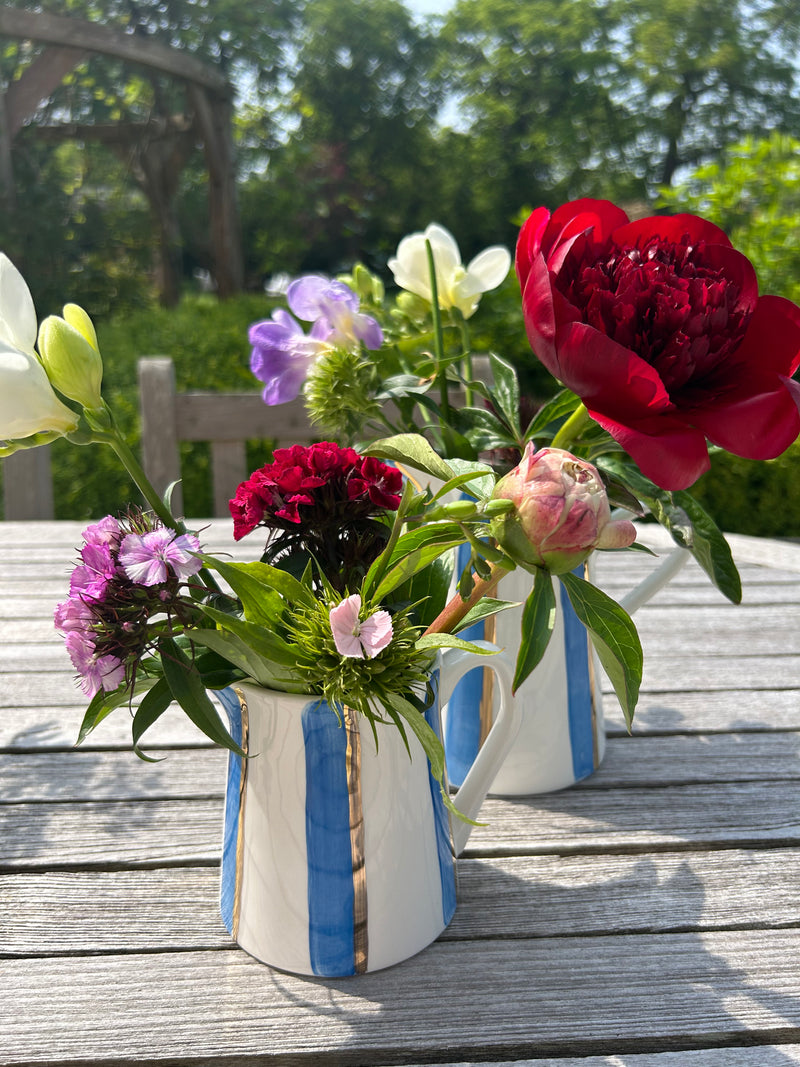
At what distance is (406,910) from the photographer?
518 millimetres

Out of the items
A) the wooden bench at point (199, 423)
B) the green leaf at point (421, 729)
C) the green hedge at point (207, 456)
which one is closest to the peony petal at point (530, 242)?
the green leaf at point (421, 729)

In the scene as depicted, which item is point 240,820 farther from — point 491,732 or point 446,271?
point 446,271

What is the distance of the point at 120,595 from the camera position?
426 millimetres

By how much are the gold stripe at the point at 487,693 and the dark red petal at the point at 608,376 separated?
0.28 metres

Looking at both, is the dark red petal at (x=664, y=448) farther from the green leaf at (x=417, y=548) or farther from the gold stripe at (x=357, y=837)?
the gold stripe at (x=357, y=837)

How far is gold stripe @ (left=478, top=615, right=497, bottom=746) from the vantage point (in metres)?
0.67

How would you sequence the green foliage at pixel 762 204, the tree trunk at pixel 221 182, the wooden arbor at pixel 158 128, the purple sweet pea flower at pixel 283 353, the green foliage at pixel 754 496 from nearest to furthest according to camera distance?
1. the purple sweet pea flower at pixel 283 353
2. the green foliage at pixel 754 496
3. the green foliage at pixel 762 204
4. the wooden arbor at pixel 158 128
5. the tree trunk at pixel 221 182

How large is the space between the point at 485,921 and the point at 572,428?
0.99ft

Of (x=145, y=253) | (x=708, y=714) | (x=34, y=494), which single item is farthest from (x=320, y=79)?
(x=708, y=714)

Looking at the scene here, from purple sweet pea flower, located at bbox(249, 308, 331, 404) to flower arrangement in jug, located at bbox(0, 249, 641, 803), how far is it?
0.15 m

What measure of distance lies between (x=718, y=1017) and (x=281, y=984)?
0.23 m

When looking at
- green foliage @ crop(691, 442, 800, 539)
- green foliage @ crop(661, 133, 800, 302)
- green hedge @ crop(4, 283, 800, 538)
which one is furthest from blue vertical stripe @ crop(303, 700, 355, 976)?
green foliage @ crop(661, 133, 800, 302)

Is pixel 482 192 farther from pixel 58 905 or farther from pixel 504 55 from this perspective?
pixel 58 905

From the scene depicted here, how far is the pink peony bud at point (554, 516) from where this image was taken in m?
0.39
